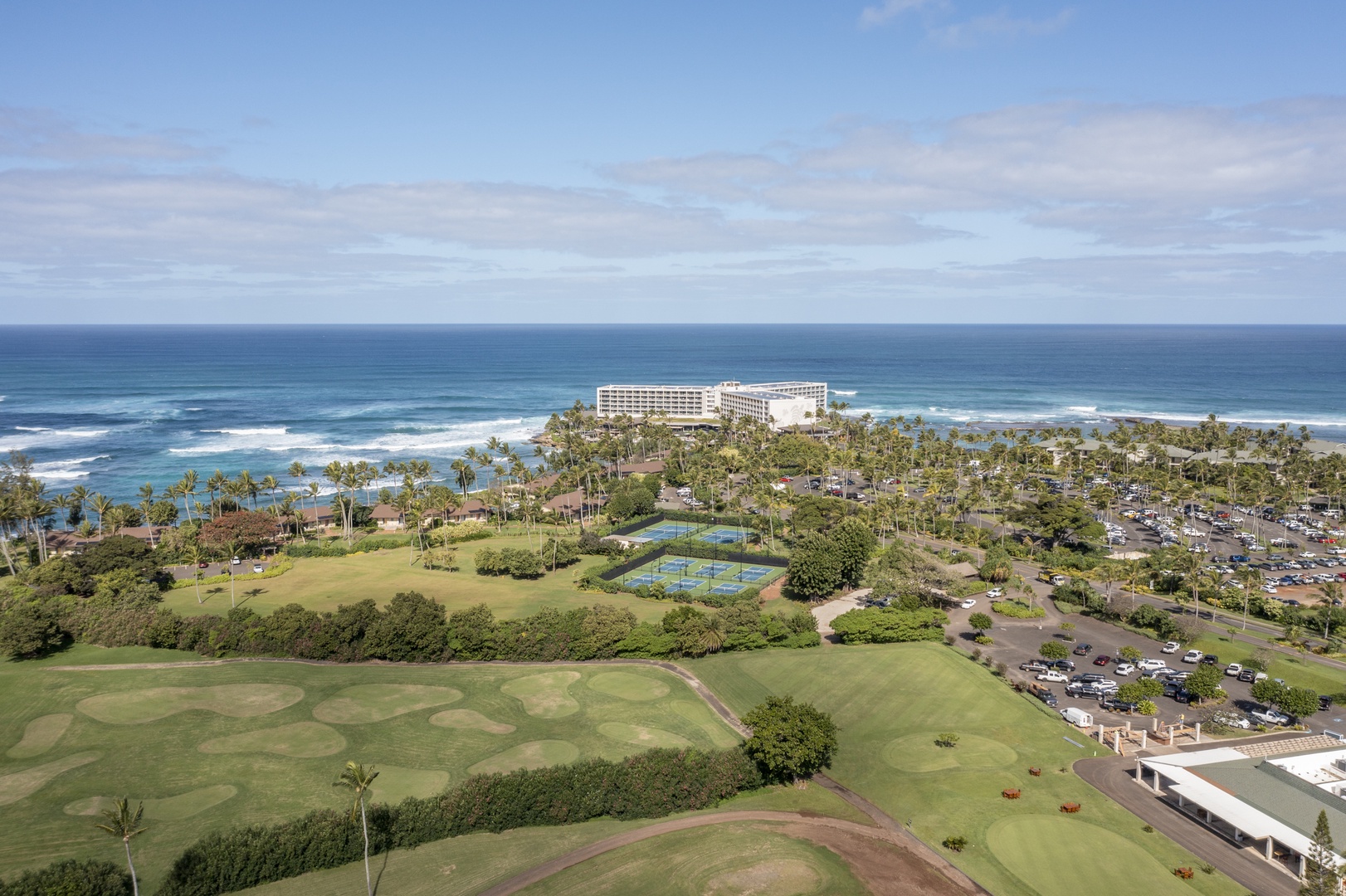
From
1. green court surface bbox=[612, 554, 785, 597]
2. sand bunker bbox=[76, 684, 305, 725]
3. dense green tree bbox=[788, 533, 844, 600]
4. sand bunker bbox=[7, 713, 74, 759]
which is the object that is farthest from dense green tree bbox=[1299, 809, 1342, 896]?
sand bunker bbox=[7, 713, 74, 759]

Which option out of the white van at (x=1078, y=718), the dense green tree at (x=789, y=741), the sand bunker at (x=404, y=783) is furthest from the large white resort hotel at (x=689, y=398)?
the sand bunker at (x=404, y=783)

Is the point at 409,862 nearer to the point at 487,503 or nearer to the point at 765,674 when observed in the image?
the point at 765,674

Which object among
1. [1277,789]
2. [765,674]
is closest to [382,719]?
[765,674]

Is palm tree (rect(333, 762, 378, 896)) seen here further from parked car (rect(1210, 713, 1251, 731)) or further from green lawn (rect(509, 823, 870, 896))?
parked car (rect(1210, 713, 1251, 731))

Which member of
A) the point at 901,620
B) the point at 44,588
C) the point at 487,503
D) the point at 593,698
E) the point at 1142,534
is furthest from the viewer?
the point at 487,503

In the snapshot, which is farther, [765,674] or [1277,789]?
[765,674]

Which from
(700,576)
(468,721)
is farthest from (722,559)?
(468,721)

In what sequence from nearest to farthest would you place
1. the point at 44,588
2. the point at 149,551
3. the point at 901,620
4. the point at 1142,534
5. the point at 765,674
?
the point at 765,674
the point at 901,620
the point at 44,588
the point at 149,551
the point at 1142,534

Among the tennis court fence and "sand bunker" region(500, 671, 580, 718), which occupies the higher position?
the tennis court fence

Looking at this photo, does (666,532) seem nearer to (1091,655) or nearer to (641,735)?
(1091,655)
